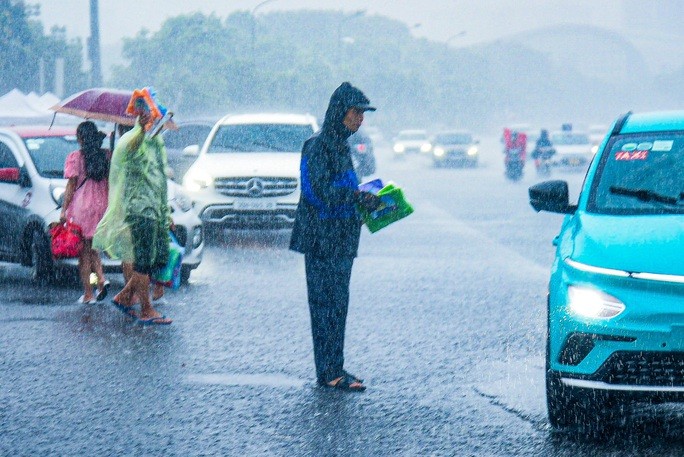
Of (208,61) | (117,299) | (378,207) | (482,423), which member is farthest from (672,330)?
(208,61)

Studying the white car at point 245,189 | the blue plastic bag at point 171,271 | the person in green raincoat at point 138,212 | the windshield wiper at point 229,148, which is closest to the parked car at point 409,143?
the windshield wiper at point 229,148

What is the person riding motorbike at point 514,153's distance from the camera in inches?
1452

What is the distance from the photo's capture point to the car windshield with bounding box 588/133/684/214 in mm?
6598

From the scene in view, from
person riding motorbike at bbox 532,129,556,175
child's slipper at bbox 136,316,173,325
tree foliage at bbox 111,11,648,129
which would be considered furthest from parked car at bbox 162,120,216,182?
tree foliage at bbox 111,11,648,129

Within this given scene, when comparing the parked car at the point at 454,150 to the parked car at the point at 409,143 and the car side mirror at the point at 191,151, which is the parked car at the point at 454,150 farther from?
the car side mirror at the point at 191,151

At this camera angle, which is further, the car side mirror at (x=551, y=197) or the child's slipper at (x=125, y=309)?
the child's slipper at (x=125, y=309)

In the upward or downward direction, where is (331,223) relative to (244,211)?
upward

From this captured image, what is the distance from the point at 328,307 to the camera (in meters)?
7.37

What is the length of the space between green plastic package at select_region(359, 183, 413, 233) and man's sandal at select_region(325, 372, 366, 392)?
855 millimetres

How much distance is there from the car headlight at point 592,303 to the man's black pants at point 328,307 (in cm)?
176

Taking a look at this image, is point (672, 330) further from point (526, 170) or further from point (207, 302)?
point (526, 170)

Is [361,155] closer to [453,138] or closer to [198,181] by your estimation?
[198,181]

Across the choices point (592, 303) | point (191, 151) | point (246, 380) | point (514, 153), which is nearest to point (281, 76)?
point (514, 153)

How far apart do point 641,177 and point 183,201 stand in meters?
6.84
